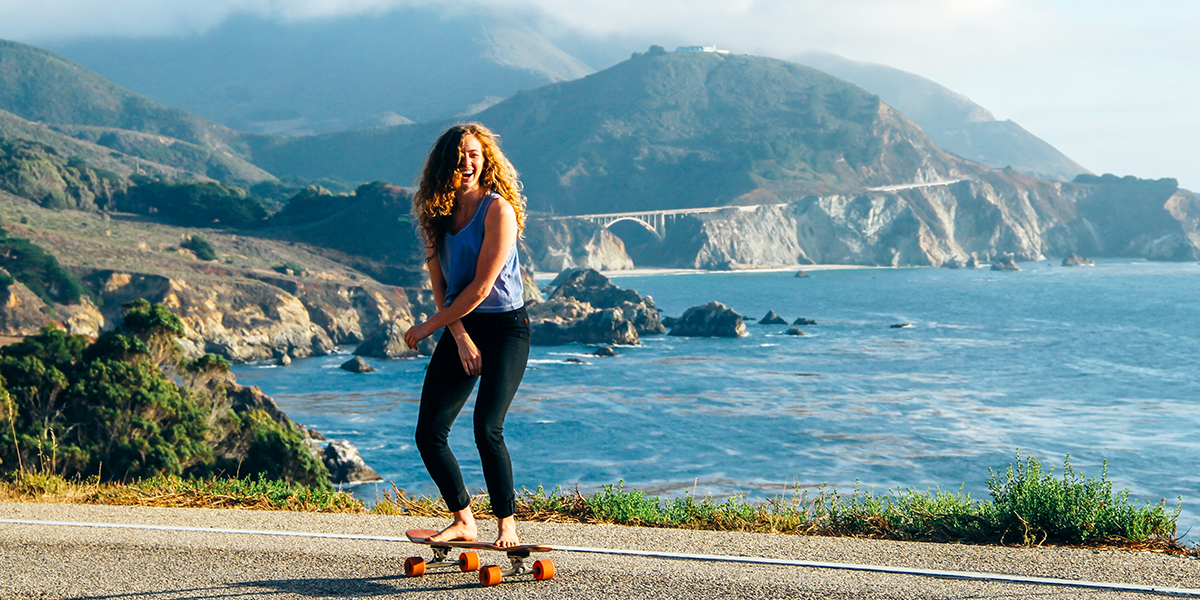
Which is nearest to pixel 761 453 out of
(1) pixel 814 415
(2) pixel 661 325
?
(1) pixel 814 415

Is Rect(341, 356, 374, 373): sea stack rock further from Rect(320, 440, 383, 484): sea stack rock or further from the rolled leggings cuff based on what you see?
the rolled leggings cuff

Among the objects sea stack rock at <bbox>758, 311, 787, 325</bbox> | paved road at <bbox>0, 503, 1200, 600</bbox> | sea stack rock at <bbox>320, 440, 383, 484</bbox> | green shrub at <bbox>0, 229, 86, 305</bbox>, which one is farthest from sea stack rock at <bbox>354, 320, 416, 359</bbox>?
paved road at <bbox>0, 503, 1200, 600</bbox>

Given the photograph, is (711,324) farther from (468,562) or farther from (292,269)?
(468,562)

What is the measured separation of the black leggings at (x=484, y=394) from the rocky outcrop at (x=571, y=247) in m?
152

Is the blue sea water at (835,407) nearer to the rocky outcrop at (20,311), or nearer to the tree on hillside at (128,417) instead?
the tree on hillside at (128,417)

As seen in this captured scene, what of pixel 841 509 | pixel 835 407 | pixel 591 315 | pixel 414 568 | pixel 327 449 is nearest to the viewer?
pixel 414 568

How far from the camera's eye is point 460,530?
4828 mm

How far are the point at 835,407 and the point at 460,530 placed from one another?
4802 centimetres

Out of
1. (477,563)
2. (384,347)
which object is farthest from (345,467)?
(384,347)

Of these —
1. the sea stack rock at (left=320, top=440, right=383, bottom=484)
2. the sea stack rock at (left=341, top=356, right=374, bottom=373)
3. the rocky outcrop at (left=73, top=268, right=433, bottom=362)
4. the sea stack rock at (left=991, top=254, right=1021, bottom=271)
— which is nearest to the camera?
the sea stack rock at (left=320, top=440, right=383, bottom=484)

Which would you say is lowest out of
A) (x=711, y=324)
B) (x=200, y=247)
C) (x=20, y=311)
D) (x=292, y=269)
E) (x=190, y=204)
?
(x=711, y=324)

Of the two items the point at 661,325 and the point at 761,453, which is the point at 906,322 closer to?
the point at 661,325

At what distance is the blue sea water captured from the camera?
123 feet

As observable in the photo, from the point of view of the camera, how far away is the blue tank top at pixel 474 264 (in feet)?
15.1
